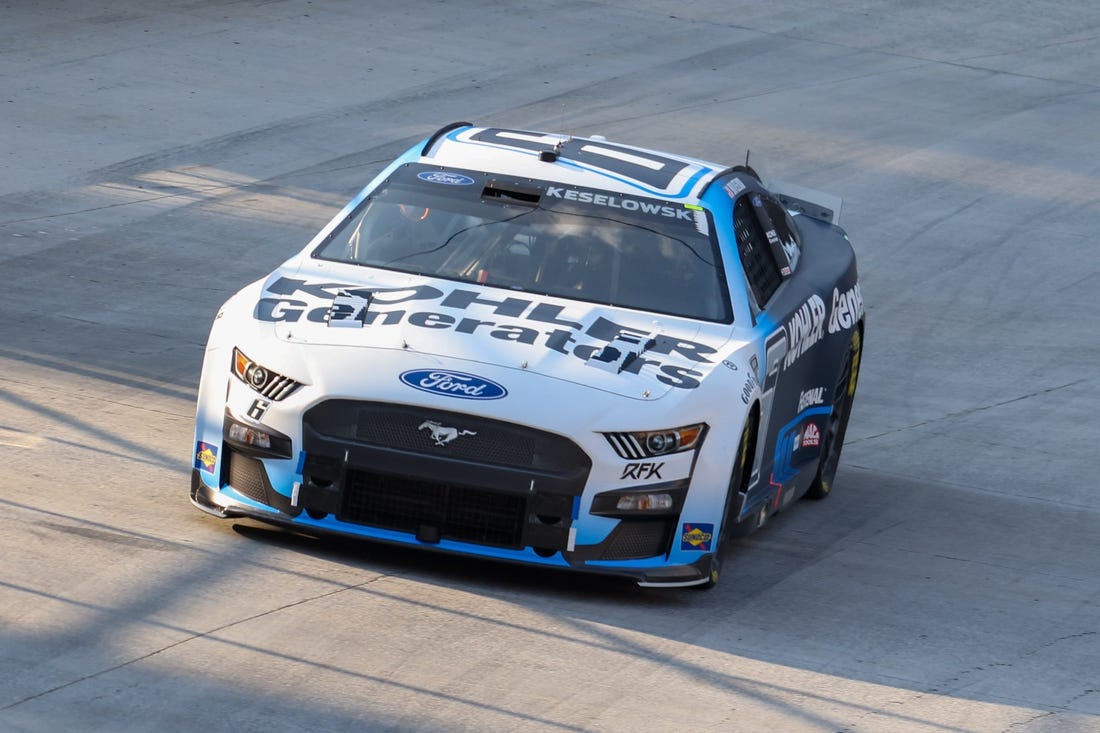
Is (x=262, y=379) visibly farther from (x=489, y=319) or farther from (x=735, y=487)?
(x=735, y=487)

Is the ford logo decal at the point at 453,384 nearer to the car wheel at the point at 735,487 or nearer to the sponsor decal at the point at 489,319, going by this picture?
the sponsor decal at the point at 489,319

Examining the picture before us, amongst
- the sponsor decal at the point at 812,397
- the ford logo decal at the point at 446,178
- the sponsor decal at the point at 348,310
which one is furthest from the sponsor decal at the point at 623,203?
the sponsor decal at the point at 348,310

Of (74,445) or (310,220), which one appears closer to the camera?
(74,445)

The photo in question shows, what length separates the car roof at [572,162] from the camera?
27.4 feet

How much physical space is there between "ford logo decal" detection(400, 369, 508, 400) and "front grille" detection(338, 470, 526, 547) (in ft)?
1.04

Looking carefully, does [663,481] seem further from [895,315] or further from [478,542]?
[895,315]

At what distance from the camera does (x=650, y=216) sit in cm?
818

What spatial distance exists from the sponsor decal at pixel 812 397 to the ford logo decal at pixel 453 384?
1.98 m

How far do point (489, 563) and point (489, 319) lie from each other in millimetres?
914

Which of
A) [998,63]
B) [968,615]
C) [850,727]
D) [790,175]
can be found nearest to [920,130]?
[790,175]

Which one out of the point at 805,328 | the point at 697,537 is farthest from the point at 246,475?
the point at 805,328

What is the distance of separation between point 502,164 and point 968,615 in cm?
270

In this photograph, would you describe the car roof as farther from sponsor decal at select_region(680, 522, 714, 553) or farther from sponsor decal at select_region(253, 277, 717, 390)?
sponsor decal at select_region(680, 522, 714, 553)

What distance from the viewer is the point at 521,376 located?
6891 millimetres
